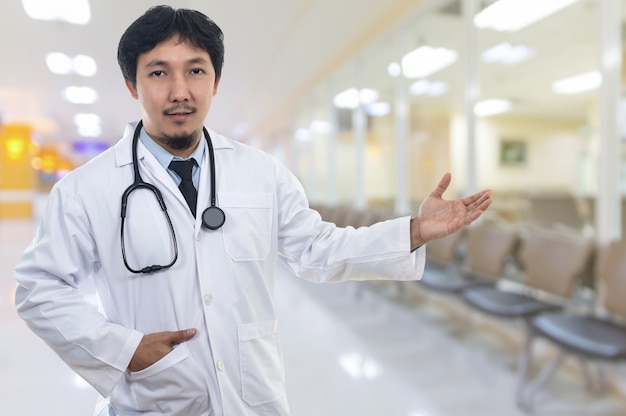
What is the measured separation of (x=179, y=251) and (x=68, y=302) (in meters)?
0.20

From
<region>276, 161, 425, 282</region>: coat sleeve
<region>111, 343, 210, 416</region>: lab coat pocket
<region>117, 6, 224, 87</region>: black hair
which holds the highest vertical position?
<region>117, 6, 224, 87</region>: black hair

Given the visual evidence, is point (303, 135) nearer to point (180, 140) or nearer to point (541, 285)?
point (541, 285)

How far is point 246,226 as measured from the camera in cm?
85

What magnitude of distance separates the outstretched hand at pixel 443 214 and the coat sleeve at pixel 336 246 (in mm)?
24

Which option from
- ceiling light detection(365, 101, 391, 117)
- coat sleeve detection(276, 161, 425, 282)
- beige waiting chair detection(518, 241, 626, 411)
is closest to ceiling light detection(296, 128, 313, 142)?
ceiling light detection(365, 101, 391, 117)

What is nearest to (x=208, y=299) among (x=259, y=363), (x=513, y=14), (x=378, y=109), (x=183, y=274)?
(x=183, y=274)

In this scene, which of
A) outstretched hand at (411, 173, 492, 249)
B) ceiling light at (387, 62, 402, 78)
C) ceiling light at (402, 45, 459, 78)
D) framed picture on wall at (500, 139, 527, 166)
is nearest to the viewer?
outstretched hand at (411, 173, 492, 249)

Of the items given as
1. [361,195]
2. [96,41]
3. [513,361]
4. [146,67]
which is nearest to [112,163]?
[146,67]

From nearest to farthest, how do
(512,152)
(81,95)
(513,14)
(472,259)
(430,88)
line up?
1. (81,95)
2. (513,14)
3. (472,259)
4. (430,88)
5. (512,152)

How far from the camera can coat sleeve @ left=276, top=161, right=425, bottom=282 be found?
33.6 inches

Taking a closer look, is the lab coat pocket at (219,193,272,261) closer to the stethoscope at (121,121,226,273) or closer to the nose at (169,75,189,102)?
the stethoscope at (121,121,226,273)

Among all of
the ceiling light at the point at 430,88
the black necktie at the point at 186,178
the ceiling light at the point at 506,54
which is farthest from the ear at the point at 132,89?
the ceiling light at the point at 506,54

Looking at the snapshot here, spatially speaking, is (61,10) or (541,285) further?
(541,285)

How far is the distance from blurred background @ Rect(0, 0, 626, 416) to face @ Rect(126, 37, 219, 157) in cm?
13
